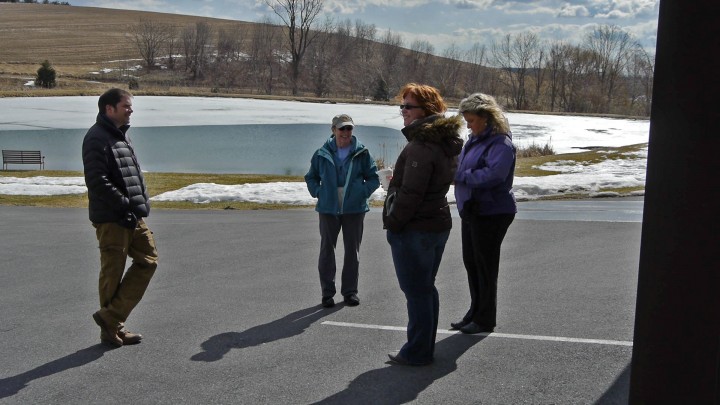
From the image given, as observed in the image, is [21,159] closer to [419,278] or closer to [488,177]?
[488,177]

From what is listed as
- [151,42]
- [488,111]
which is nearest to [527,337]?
[488,111]

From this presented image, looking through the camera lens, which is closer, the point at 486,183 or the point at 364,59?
the point at 486,183

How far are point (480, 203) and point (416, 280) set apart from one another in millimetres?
1061

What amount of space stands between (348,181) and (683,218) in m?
5.08

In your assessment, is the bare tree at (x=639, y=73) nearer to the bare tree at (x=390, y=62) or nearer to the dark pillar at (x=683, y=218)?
the bare tree at (x=390, y=62)

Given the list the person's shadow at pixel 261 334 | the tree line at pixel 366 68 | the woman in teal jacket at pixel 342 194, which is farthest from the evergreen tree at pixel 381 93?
the person's shadow at pixel 261 334

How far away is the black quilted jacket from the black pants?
2532mm

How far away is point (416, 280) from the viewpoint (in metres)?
5.20

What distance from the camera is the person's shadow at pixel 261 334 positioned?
5.89 m

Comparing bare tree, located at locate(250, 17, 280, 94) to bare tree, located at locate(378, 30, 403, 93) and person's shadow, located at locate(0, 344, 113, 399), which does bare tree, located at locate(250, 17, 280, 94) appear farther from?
person's shadow, located at locate(0, 344, 113, 399)

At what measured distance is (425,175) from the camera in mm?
5008

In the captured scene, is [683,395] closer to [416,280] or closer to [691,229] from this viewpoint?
[691,229]

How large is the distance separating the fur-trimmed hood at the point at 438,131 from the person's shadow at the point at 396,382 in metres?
1.50

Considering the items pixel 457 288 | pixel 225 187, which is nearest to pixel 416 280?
pixel 457 288
